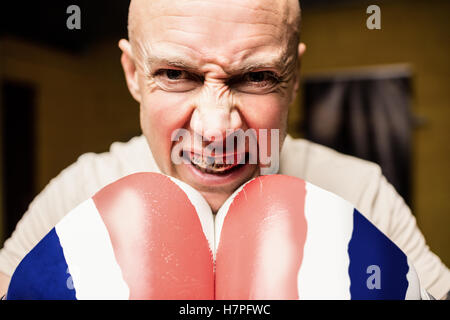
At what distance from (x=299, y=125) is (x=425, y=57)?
1133 mm

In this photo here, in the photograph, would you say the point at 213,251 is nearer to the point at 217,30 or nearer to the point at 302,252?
the point at 302,252

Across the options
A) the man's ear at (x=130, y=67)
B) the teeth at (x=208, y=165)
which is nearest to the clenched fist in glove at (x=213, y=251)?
the teeth at (x=208, y=165)

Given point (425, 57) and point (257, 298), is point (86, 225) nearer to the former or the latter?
point (257, 298)

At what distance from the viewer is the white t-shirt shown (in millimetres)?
1043

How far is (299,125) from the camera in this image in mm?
3467

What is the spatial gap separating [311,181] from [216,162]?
1.60ft

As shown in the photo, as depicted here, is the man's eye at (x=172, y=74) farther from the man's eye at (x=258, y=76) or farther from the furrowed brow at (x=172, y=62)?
the man's eye at (x=258, y=76)

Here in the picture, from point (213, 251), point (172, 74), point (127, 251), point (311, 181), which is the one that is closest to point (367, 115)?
point (311, 181)

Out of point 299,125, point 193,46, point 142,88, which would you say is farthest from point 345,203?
point 299,125

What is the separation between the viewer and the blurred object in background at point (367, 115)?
3211 millimetres

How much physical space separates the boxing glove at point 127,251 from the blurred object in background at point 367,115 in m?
2.87

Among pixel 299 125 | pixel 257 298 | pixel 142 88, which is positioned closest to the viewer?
pixel 257 298

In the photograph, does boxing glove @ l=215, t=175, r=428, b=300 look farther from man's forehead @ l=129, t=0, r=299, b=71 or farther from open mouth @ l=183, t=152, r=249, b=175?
man's forehead @ l=129, t=0, r=299, b=71

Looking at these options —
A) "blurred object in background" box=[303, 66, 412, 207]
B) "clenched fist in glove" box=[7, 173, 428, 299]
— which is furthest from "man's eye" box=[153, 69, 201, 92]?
"blurred object in background" box=[303, 66, 412, 207]
